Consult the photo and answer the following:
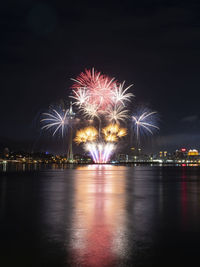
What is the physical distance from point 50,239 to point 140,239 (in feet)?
7.64

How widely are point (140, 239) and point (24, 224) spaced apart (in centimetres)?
399

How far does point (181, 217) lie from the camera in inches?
440

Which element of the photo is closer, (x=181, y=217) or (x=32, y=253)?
(x=32, y=253)

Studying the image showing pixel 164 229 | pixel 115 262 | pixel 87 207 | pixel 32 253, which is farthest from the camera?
pixel 87 207

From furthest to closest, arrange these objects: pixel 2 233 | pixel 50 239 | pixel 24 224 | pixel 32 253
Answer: pixel 24 224 < pixel 2 233 < pixel 50 239 < pixel 32 253

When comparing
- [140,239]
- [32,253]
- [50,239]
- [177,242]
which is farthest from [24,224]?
[177,242]

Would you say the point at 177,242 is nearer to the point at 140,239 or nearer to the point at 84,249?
the point at 140,239

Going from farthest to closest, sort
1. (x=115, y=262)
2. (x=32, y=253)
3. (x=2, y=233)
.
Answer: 1. (x=2, y=233)
2. (x=32, y=253)
3. (x=115, y=262)

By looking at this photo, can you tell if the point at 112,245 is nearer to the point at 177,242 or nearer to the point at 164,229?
the point at 177,242

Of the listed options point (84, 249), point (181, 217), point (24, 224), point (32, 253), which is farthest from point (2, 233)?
point (181, 217)

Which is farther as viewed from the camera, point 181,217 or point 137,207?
point 137,207

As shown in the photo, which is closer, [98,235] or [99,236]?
[99,236]

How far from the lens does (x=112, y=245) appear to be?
7.27 m

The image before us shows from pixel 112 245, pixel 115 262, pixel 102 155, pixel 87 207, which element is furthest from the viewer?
pixel 102 155
